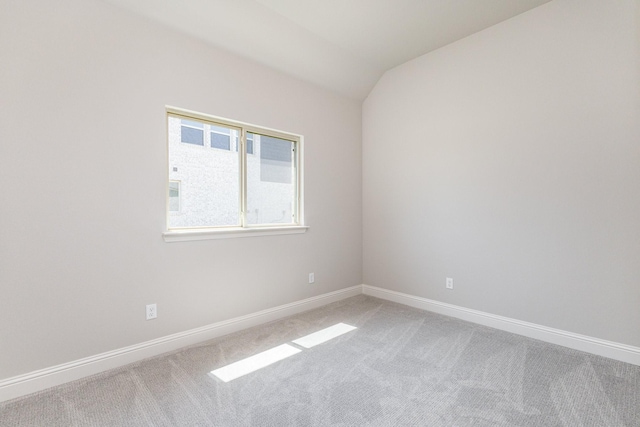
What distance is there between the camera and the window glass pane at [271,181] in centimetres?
300

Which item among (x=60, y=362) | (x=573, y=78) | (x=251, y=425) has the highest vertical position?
(x=573, y=78)

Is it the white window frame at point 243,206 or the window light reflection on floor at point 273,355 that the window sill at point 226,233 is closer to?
the white window frame at point 243,206

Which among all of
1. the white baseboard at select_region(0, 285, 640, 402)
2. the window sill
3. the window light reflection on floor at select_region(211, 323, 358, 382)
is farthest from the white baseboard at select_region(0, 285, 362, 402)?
the window sill

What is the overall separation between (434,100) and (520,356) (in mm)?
2434

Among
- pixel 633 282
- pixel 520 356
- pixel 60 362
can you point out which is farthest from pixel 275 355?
pixel 633 282

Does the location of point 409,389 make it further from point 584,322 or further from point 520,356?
point 584,322

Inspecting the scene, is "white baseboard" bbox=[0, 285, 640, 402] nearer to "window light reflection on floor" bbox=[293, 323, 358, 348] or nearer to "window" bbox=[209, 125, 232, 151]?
"window light reflection on floor" bbox=[293, 323, 358, 348]

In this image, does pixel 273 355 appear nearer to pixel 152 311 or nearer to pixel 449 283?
pixel 152 311

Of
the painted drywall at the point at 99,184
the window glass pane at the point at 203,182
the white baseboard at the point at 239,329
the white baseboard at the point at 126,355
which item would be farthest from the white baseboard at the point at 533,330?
the window glass pane at the point at 203,182

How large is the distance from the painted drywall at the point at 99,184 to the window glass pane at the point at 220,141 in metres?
0.19

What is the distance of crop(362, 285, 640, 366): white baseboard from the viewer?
7.16ft

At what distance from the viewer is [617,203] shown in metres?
2.20

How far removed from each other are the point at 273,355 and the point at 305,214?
1477 mm

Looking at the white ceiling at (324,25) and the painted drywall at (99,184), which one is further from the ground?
the white ceiling at (324,25)
